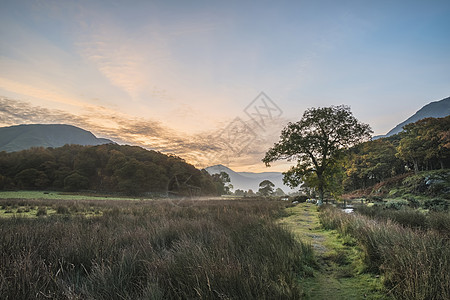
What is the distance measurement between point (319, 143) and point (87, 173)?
69.4m

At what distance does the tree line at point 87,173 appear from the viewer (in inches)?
2119

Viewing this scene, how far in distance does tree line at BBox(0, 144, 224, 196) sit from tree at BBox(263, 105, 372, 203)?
48453 mm

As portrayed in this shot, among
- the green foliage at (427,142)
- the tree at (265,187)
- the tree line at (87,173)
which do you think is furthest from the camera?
the tree at (265,187)

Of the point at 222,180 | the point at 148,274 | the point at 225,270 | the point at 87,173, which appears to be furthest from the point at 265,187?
the point at 225,270

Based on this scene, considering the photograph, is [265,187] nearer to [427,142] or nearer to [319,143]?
[427,142]

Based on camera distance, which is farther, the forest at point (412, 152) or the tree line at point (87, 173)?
the tree line at point (87, 173)

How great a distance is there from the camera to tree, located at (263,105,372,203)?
17672 millimetres

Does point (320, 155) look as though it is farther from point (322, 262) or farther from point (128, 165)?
point (128, 165)

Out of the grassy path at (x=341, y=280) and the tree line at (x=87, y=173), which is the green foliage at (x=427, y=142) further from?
the tree line at (x=87, y=173)

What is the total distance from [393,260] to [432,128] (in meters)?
46.0

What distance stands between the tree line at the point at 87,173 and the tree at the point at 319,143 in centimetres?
4845

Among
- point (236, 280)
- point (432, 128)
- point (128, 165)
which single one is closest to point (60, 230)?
point (236, 280)

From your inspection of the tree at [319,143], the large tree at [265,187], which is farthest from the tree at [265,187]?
the tree at [319,143]

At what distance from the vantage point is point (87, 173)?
2486 inches
